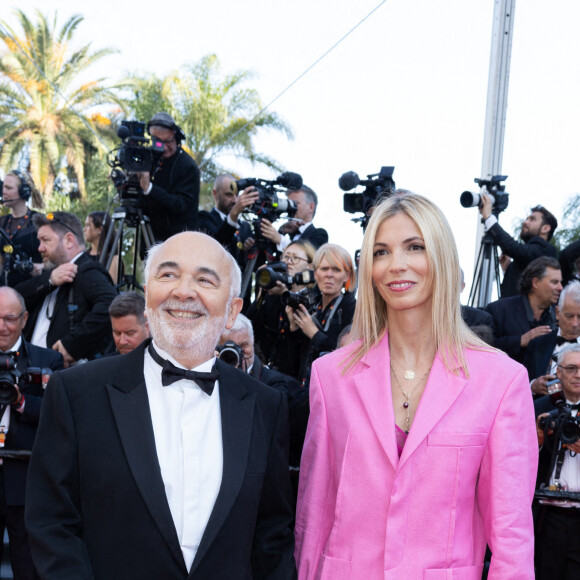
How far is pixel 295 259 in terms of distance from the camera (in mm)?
6098

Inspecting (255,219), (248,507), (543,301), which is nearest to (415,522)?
(248,507)

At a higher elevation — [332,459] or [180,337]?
[180,337]

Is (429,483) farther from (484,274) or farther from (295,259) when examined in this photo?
(484,274)

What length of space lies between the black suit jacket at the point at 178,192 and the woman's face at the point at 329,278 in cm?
119

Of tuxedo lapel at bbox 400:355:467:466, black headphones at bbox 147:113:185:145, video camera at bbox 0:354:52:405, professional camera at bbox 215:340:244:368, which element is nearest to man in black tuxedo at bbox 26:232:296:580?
tuxedo lapel at bbox 400:355:467:466

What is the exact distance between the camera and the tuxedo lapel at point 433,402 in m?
2.38

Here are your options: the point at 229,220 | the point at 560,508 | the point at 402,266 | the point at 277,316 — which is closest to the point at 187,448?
the point at 402,266

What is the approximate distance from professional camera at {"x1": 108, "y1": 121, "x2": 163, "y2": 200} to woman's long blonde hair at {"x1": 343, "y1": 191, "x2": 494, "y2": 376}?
11.7 ft

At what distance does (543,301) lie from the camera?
568 cm

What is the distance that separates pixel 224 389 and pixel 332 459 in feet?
1.31

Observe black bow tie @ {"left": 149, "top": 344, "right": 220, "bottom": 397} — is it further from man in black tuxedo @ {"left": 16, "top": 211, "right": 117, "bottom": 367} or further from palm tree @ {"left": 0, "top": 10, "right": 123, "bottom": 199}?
palm tree @ {"left": 0, "top": 10, "right": 123, "bottom": 199}

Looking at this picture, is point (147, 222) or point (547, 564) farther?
point (147, 222)

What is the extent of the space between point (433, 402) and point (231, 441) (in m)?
0.57

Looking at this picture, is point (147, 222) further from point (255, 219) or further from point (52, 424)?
point (52, 424)
